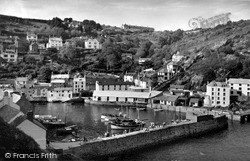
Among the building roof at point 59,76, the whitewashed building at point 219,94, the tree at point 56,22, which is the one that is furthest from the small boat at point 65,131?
the tree at point 56,22

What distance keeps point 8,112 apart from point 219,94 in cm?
3150

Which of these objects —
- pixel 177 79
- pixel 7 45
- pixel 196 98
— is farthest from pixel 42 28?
pixel 196 98

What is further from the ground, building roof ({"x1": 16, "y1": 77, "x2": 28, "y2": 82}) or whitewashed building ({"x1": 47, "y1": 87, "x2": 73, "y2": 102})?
Answer: building roof ({"x1": 16, "y1": 77, "x2": 28, "y2": 82})

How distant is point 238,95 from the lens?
152 feet

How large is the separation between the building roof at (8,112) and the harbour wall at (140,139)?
12.5 ft

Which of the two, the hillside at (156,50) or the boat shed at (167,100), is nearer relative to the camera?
the boat shed at (167,100)

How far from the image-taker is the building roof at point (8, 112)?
1941 cm

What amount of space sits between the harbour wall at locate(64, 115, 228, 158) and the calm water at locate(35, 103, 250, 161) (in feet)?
2.37

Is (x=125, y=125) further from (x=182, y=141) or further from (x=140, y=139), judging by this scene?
(x=140, y=139)

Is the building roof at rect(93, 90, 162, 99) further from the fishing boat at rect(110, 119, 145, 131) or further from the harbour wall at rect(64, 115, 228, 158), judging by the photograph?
the harbour wall at rect(64, 115, 228, 158)

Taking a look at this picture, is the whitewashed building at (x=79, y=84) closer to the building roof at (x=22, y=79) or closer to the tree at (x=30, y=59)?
→ the building roof at (x=22, y=79)

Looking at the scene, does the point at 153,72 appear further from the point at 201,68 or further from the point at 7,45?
the point at 7,45

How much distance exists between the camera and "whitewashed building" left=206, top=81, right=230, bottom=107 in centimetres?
4450

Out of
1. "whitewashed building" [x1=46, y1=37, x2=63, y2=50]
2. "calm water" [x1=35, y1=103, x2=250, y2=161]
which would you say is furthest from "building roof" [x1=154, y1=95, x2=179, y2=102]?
"whitewashed building" [x1=46, y1=37, x2=63, y2=50]
